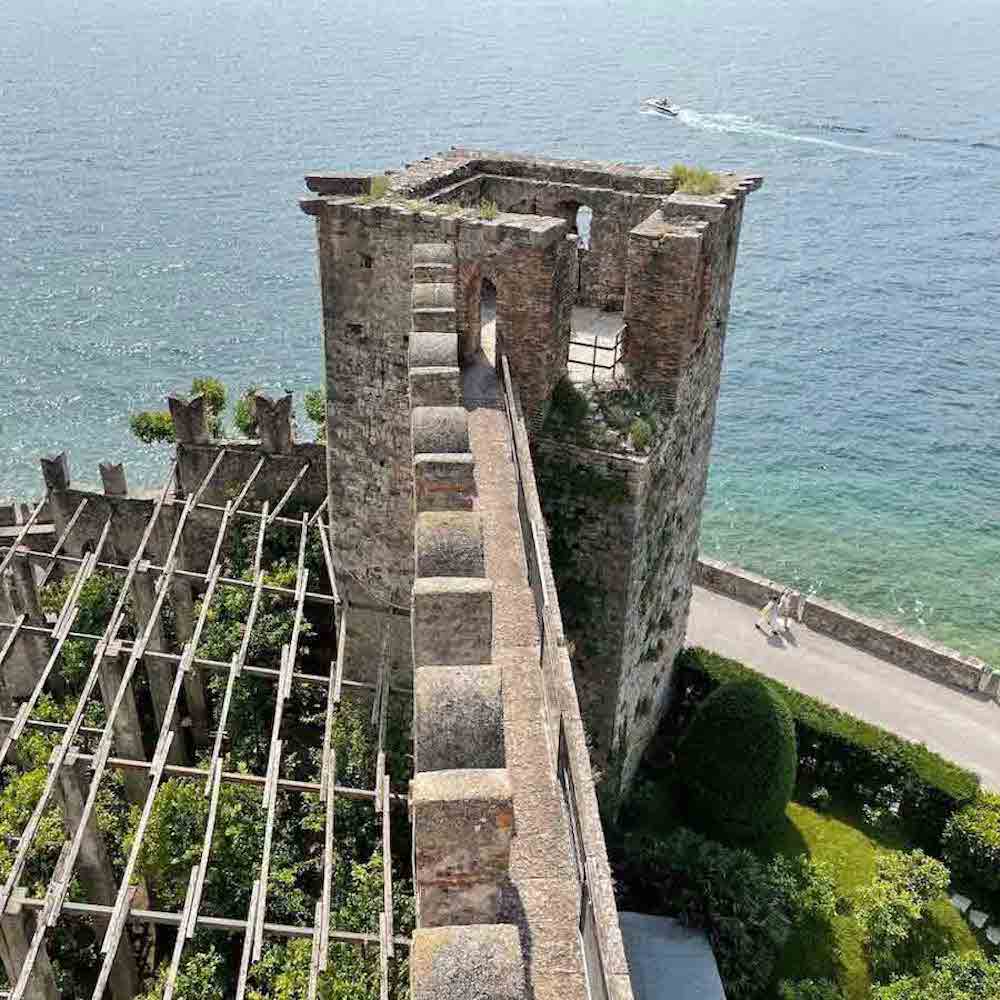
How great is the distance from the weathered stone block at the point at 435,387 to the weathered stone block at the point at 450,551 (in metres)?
3.89

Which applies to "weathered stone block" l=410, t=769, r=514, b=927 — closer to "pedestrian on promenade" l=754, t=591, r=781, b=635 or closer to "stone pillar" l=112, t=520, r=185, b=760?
"stone pillar" l=112, t=520, r=185, b=760

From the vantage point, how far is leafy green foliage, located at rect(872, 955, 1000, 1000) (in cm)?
1872

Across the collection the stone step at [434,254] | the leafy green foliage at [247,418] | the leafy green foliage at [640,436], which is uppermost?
the stone step at [434,254]

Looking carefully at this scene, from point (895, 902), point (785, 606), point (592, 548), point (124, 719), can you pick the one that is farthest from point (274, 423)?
point (895, 902)

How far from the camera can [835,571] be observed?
40656 millimetres

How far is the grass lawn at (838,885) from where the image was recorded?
798 inches

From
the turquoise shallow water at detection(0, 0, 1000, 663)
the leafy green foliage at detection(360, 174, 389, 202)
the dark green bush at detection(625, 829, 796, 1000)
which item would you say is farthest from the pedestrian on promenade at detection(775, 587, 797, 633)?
the leafy green foliage at detection(360, 174, 389, 202)

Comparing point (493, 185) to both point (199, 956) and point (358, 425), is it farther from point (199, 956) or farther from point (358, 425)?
point (199, 956)

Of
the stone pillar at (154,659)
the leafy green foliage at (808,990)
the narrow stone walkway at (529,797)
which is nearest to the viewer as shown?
the narrow stone walkway at (529,797)

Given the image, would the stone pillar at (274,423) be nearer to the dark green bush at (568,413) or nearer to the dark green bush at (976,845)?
the dark green bush at (568,413)

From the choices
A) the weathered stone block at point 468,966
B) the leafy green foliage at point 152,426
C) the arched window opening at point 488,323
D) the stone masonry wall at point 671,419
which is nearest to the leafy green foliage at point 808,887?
the stone masonry wall at point 671,419

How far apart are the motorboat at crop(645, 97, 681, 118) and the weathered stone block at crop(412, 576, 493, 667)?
94906 millimetres

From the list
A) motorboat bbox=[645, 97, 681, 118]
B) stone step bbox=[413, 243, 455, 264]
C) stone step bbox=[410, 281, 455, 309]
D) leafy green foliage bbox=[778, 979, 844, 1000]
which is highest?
stone step bbox=[413, 243, 455, 264]

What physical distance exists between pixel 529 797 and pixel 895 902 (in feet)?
49.9
